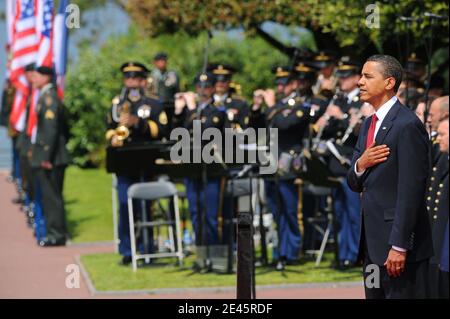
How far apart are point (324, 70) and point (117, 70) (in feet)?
47.6

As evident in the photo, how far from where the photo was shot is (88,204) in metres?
22.7

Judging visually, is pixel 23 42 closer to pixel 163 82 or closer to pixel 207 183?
pixel 163 82

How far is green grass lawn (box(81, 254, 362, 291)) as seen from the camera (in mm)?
12922

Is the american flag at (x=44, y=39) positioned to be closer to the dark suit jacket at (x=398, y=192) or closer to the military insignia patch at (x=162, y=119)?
the military insignia patch at (x=162, y=119)

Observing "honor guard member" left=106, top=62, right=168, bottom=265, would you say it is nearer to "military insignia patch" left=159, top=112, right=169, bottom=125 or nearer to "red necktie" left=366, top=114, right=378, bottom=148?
"military insignia patch" left=159, top=112, right=169, bottom=125

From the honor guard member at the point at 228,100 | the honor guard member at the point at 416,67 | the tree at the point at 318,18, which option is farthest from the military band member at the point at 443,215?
the honor guard member at the point at 228,100

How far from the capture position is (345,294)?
12.2 metres

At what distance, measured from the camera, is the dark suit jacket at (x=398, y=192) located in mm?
7199

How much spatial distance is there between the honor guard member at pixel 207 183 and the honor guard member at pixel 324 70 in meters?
1.37

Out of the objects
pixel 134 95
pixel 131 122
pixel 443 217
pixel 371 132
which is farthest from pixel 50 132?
pixel 371 132

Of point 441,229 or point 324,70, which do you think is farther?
point 324,70

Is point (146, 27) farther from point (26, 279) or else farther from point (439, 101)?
point (439, 101)
